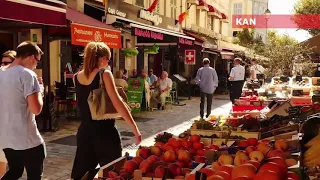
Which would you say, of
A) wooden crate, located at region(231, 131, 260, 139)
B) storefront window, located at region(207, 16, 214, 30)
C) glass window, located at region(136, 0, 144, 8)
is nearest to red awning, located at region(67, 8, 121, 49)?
wooden crate, located at region(231, 131, 260, 139)

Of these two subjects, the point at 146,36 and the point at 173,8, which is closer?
the point at 146,36

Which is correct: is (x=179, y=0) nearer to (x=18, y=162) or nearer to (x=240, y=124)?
(x=240, y=124)

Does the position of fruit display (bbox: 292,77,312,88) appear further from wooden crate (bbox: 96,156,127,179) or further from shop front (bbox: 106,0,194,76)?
wooden crate (bbox: 96,156,127,179)

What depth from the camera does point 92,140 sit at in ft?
13.5

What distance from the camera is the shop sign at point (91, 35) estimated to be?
28.6ft

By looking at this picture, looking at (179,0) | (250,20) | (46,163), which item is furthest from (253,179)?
(250,20)

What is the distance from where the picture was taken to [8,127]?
3.95 meters

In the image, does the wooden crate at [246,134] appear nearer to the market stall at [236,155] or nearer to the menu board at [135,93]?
the market stall at [236,155]

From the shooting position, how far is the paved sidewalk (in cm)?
682

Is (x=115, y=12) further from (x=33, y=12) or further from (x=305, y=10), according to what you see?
(x=305, y=10)

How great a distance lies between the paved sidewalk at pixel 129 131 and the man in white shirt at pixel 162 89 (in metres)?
0.41

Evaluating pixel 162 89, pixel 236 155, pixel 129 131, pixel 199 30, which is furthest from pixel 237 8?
pixel 236 155

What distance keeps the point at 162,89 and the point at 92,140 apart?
11271 millimetres

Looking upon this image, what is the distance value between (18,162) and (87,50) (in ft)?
4.12
